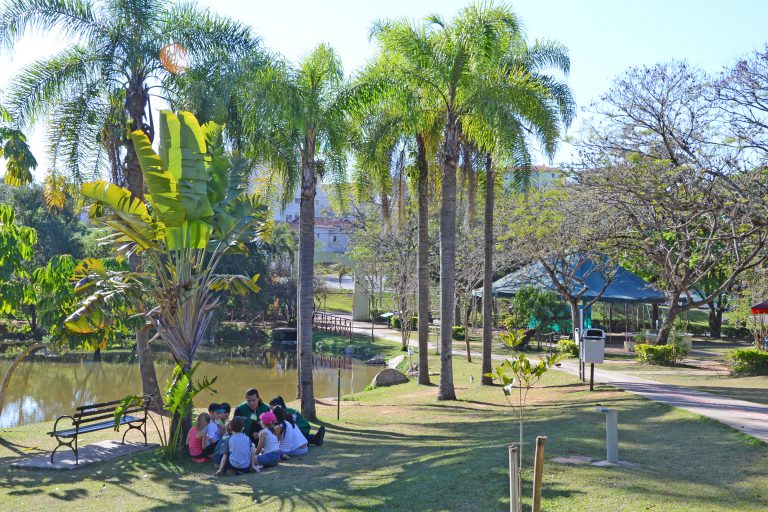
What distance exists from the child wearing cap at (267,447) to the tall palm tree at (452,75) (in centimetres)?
798

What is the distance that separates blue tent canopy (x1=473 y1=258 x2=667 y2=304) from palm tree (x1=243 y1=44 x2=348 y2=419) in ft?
59.8

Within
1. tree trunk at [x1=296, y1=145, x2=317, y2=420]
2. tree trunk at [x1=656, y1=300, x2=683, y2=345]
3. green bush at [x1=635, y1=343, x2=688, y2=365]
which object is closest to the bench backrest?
tree trunk at [x1=296, y1=145, x2=317, y2=420]

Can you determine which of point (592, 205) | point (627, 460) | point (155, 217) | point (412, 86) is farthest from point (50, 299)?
point (592, 205)

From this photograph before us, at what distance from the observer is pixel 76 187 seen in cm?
1717

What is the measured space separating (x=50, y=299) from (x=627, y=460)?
1235 cm

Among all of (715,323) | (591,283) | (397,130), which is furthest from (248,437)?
(715,323)

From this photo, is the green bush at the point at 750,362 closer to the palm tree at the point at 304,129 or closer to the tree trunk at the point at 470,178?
the tree trunk at the point at 470,178

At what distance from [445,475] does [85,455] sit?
→ 5.97 m

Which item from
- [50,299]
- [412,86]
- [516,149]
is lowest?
[50,299]

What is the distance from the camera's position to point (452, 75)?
1756 cm

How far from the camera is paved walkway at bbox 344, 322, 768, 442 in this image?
39.9ft

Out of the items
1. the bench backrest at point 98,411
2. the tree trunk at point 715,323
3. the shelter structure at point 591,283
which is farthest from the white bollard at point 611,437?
the tree trunk at point 715,323

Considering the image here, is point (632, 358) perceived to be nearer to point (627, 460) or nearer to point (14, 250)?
point (627, 460)

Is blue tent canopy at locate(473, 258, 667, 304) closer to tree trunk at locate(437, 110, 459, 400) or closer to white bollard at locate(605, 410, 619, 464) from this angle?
tree trunk at locate(437, 110, 459, 400)
